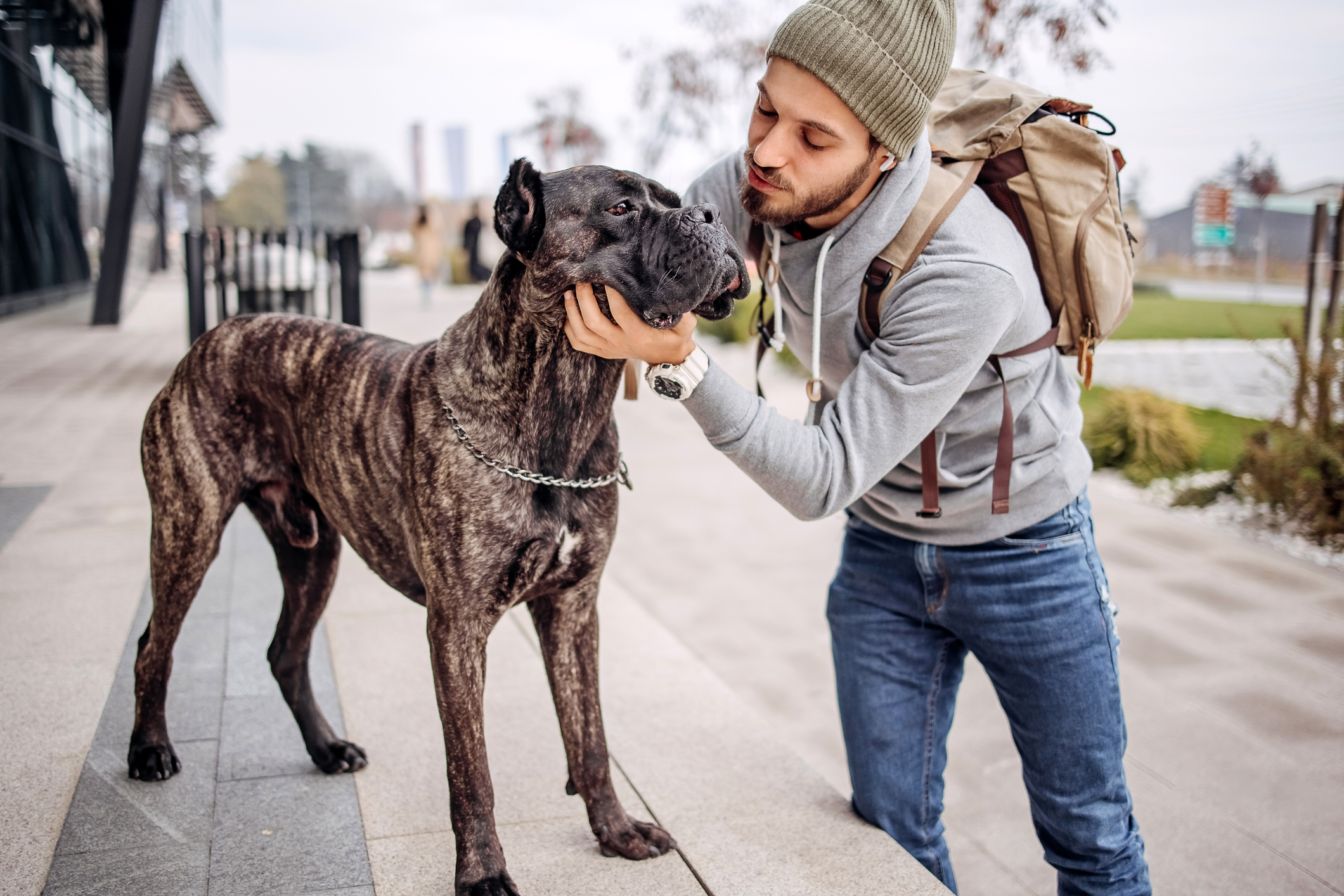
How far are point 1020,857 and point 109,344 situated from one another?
36.4 ft

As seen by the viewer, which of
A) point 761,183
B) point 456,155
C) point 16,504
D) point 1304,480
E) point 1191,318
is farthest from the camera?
point 456,155

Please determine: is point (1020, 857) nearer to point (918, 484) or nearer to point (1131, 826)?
point (1131, 826)

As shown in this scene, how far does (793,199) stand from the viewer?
2154 mm

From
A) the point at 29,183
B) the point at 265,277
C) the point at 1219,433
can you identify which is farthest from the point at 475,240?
the point at 1219,433

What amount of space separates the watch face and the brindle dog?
0.45 ft

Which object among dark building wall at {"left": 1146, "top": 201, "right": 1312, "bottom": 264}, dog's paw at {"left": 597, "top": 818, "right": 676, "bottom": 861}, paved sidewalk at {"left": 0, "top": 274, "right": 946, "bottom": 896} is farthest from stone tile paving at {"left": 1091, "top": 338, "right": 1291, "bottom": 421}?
dog's paw at {"left": 597, "top": 818, "right": 676, "bottom": 861}

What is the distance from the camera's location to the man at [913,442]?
2.05 m

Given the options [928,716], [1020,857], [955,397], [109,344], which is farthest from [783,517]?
[109,344]

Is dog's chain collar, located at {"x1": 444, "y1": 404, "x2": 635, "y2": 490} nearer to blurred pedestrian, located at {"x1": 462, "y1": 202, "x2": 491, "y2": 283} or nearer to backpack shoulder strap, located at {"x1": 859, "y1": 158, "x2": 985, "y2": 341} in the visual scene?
backpack shoulder strap, located at {"x1": 859, "y1": 158, "x2": 985, "y2": 341}

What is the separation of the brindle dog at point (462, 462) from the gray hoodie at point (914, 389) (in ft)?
0.98

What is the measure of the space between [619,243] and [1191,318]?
14074mm

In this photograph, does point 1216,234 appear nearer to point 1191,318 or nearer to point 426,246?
point 1191,318

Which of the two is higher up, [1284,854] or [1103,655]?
A: [1103,655]

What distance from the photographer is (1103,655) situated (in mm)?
2281
